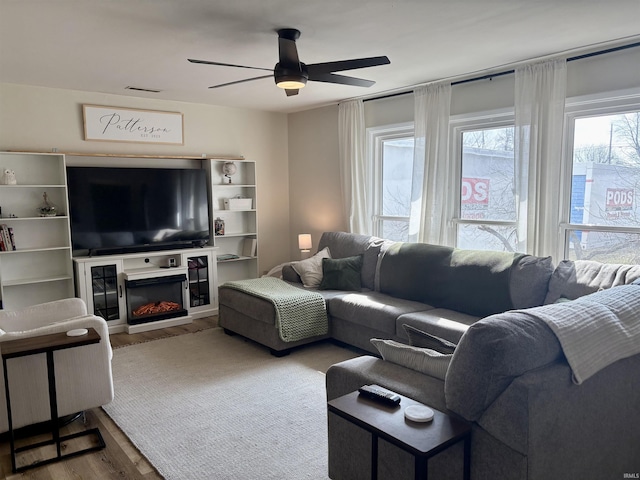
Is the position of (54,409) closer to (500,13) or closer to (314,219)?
(500,13)

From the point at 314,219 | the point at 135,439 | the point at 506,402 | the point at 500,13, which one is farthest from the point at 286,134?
the point at 506,402

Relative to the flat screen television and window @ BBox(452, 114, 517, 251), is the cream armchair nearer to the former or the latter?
the flat screen television

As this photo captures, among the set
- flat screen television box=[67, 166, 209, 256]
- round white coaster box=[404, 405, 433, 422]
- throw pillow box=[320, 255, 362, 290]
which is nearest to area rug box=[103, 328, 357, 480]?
throw pillow box=[320, 255, 362, 290]

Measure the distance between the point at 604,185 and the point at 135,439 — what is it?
12.4 ft

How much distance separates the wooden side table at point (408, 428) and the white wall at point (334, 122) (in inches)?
119

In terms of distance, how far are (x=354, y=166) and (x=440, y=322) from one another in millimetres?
2438

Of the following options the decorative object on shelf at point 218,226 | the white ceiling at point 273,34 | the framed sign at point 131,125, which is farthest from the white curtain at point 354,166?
the framed sign at point 131,125

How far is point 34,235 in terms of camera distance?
467 centimetres

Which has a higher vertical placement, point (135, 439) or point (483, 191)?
point (483, 191)

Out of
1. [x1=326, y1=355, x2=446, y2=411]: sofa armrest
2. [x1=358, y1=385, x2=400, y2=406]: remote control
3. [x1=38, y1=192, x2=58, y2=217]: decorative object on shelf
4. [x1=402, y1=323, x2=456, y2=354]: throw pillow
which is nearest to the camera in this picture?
[x1=358, y1=385, x2=400, y2=406]: remote control

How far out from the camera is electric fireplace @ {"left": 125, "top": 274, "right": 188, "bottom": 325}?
4938 mm

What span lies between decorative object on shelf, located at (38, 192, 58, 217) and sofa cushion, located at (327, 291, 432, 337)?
113 inches

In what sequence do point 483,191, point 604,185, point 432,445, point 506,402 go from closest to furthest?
1. point 432,445
2. point 506,402
3. point 604,185
4. point 483,191

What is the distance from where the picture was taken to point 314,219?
20.2 ft
